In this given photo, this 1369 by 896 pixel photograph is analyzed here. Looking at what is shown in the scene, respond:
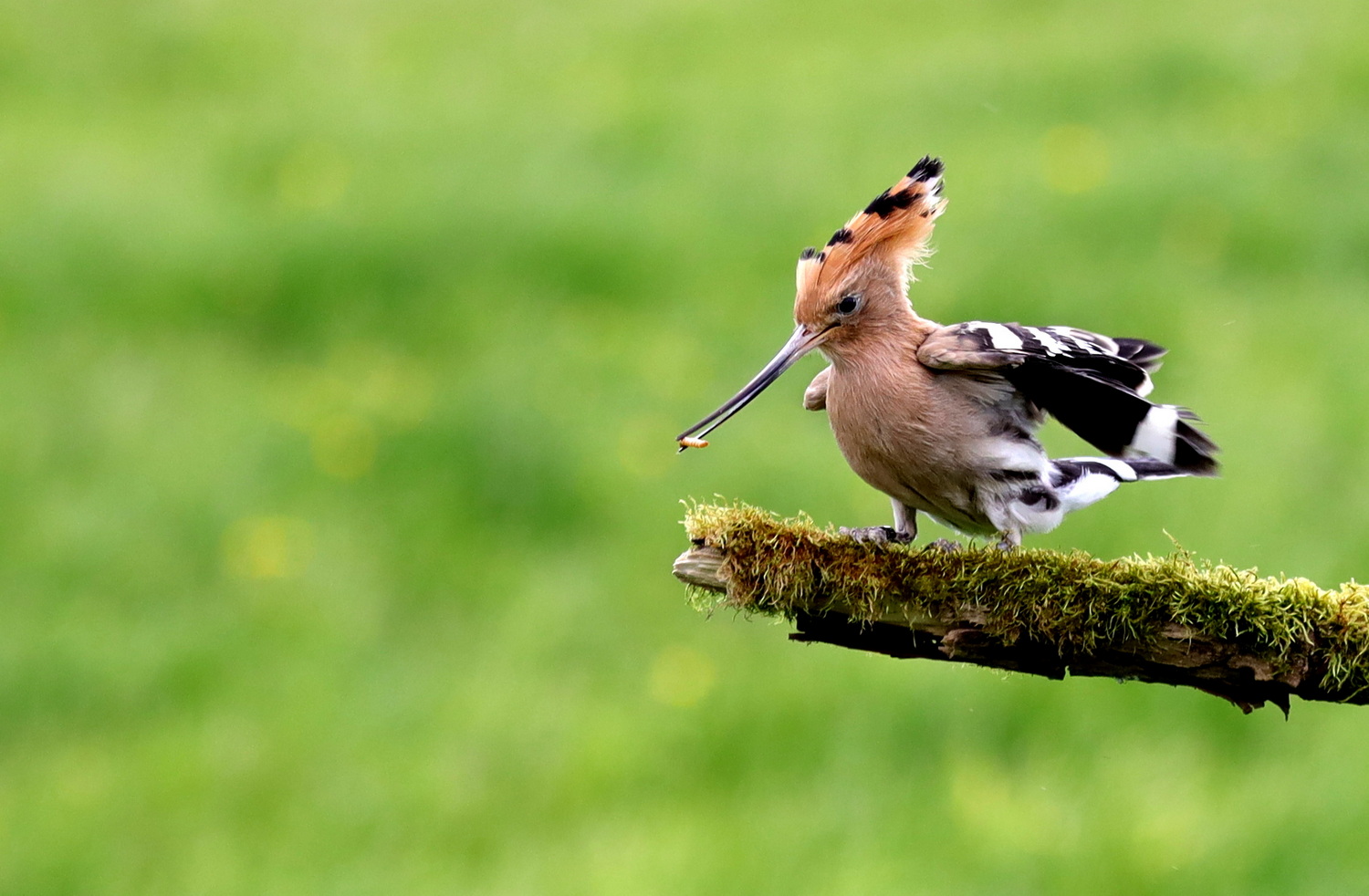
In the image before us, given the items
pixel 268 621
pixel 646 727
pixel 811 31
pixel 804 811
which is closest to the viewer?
pixel 804 811

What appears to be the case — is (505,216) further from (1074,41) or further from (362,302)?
(1074,41)

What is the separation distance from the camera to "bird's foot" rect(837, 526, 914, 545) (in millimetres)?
3792

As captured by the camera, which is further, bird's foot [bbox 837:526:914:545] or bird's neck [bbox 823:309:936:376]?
bird's neck [bbox 823:309:936:376]

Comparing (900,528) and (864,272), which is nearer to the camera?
(864,272)

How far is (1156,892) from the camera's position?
Result: 5.48 meters

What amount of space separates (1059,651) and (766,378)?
108cm

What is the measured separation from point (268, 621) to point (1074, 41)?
730 centimetres

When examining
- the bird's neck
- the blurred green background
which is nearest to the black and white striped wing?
the bird's neck

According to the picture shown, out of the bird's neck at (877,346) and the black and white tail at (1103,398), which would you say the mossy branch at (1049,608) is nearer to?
the black and white tail at (1103,398)

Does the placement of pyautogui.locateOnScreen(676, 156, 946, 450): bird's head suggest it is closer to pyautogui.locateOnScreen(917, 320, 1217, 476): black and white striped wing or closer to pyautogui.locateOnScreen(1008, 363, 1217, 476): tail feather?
pyautogui.locateOnScreen(917, 320, 1217, 476): black and white striped wing

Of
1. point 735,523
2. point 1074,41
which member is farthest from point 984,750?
point 1074,41

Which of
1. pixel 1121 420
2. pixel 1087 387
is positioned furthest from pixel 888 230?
pixel 1121 420

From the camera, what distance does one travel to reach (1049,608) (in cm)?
344

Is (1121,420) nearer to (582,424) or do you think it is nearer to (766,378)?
(766,378)
